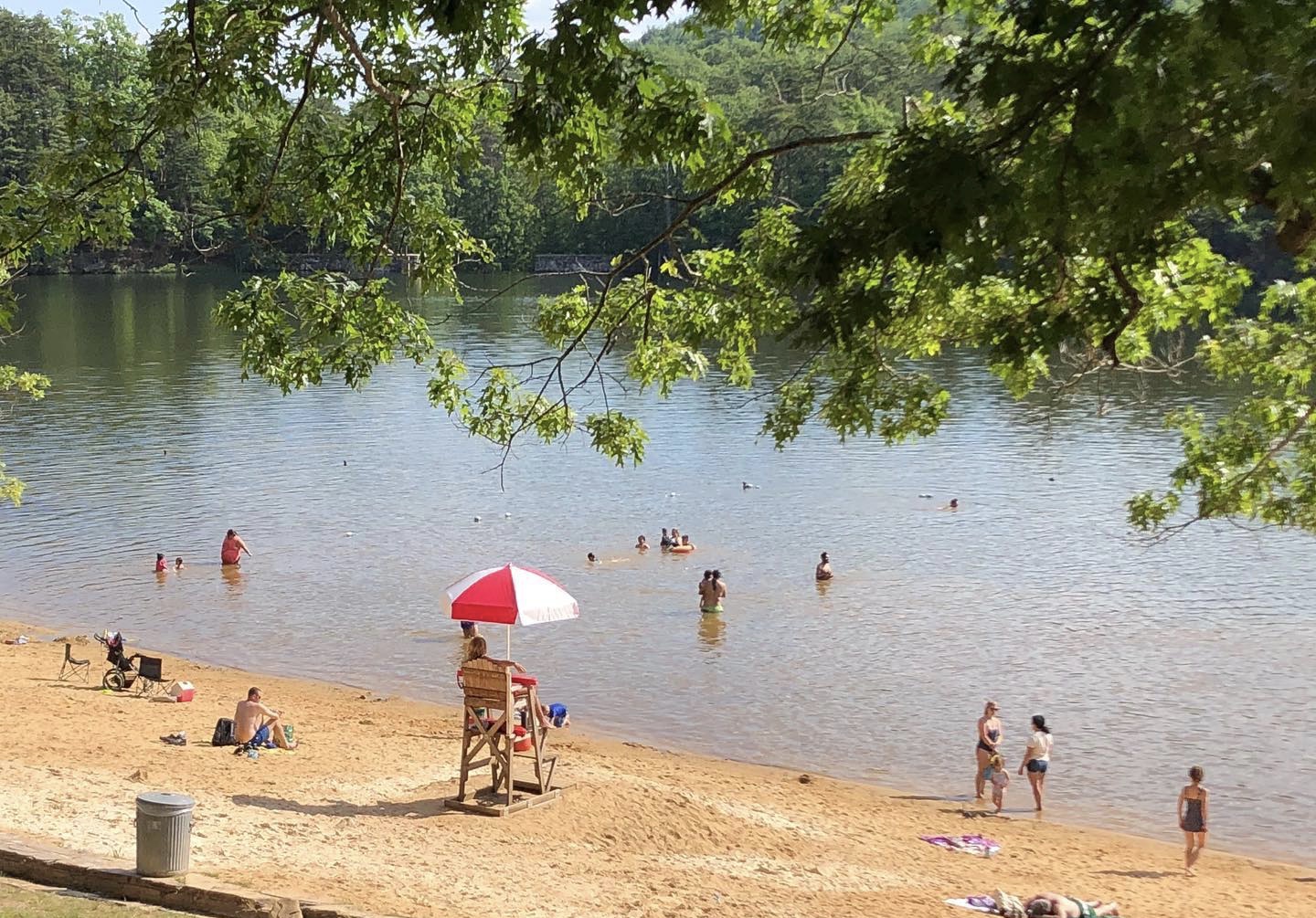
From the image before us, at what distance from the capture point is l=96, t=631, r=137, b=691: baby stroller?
21.3 m

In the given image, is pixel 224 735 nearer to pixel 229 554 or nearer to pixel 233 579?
pixel 233 579

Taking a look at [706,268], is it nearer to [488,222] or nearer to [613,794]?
[613,794]

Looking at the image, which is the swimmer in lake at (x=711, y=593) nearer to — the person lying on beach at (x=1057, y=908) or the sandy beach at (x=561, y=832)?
the sandy beach at (x=561, y=832)

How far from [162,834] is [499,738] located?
4409 millimetres

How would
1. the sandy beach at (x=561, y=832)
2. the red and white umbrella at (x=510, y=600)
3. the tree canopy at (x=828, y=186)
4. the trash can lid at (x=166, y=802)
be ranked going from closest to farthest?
the tree canopy at (x=828, y=186) → the trash can lid at (x=166, y=802) → the sandy beach at (x=561, y=832) → the red and white umbrella at (x=510, y=600)

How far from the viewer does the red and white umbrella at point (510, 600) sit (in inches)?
591

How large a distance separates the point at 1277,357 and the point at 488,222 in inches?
4002

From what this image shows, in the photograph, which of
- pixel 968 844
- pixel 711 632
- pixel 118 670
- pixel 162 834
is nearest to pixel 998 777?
pixel 968 844

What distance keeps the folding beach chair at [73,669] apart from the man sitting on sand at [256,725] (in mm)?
5159

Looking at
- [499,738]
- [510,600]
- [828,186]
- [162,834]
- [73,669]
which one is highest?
[828,186]

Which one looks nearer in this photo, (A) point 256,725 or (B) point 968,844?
(B) point 968,844

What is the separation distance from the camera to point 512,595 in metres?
15.1

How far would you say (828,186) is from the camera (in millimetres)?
11812

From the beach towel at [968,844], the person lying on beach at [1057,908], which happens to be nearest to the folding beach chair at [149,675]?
the beach towel at [968,844]
